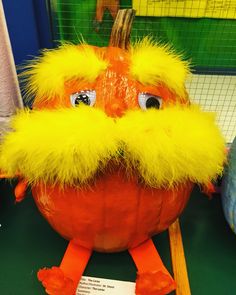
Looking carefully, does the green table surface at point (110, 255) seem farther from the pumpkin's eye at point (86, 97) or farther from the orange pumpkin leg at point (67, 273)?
the pumpkin's eye at point (86, 97)

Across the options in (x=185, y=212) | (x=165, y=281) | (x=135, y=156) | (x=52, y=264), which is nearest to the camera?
(x=135, y=156)

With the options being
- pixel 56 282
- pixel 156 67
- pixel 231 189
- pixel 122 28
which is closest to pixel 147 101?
pixel 156 67

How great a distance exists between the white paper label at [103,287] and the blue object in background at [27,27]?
676 mm

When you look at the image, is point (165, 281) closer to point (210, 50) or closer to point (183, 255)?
point (183, 255)

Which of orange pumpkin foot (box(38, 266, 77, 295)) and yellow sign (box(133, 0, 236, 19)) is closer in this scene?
orange pumpkin foot (box(38, 266, 77, 295))

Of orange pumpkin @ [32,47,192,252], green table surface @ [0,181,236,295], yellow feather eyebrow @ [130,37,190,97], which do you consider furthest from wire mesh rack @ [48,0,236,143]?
green table surface @ [0,181,236,295]

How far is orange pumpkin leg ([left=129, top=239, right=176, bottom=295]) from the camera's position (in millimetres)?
647

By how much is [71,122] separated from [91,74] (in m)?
0.12

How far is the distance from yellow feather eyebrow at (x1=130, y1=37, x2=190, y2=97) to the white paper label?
46 cm

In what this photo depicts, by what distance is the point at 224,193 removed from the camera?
787 mm

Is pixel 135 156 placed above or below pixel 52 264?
above

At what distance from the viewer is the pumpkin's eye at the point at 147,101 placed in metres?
0.59

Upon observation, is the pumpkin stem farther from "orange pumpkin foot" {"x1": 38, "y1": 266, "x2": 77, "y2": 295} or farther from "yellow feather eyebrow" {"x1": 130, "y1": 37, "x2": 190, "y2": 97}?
"orange pumpkin foot" {"x1": 38, "y1": 266, "x2": 77, "y2": 295}

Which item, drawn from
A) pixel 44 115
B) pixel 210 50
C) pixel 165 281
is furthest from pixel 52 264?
pixel 210 50
